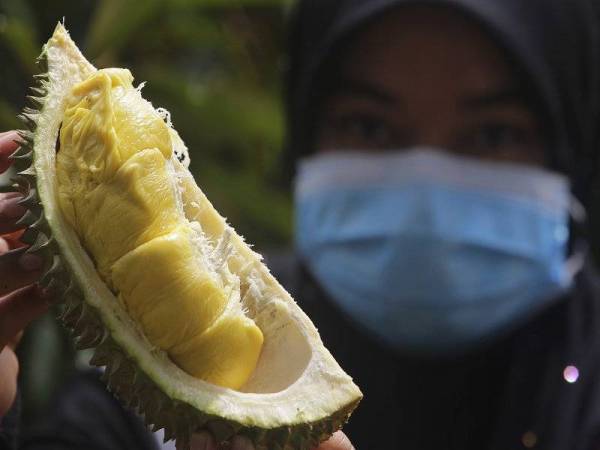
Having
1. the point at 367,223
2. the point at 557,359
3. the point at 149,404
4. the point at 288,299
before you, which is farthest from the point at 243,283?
the point at 557,359

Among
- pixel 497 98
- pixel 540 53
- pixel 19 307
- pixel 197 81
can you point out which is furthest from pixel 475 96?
pixel 197 81

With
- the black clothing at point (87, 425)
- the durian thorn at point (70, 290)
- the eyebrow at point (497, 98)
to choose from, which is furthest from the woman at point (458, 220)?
the durian thorn at point (70, 290)

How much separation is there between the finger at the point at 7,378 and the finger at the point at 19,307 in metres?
0.11

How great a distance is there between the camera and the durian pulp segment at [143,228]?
2.71 feet

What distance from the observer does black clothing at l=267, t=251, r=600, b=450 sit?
1.69 metres

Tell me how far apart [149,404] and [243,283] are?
0.19 meters

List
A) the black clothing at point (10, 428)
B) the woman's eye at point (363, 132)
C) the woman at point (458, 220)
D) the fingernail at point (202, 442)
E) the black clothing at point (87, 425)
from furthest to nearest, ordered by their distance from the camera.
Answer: the woman's eye at point (363, 132) → the woman at point (458, 220) → the black clothing at point (87, 425) → the black clothing at point (10, 428) → the fingernail at point (202, 442)

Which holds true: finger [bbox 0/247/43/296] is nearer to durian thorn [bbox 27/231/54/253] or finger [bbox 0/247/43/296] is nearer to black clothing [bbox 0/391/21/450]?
durian thorn [bbox 27/231/54/253]

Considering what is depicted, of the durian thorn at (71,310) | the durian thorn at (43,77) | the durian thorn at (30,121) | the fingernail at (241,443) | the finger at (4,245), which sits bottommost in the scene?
the fingernail at (241,443)

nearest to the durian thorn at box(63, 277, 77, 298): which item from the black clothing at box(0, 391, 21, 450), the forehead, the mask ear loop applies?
→ the black clothing at box(0, 391, 21, 450)

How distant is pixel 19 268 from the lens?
0.83 meters

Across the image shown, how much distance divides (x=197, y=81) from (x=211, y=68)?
0.13 metres

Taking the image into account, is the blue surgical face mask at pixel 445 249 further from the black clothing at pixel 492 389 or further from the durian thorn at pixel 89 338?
the durian thorn at pixel 89 338

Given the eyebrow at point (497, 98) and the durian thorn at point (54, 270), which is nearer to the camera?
the durian thorn at point (54, 270)
